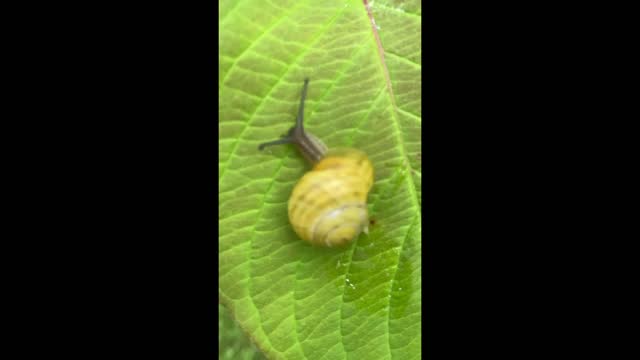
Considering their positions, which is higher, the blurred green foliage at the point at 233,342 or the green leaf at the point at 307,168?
the green leaf at the point at 307,168

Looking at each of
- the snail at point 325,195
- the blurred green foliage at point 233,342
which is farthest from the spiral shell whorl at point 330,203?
the blurred green foliage at point 233,342

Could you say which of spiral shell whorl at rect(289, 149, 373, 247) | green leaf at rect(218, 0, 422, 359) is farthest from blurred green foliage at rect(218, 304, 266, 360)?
spiral shell whorl at rect(289, 149, 373, 247)

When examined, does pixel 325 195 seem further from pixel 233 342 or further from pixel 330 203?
pixel 233 342

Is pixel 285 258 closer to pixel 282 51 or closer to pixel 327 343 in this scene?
pixel 327 343

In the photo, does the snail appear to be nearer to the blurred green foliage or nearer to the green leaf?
the green leaf

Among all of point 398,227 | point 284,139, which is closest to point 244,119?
point 284,139

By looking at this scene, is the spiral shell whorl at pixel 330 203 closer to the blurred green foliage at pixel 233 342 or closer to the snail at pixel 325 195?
the snail at pixel 325 195

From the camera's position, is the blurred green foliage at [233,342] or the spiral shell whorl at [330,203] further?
the blurred green foliage at [233,342]
